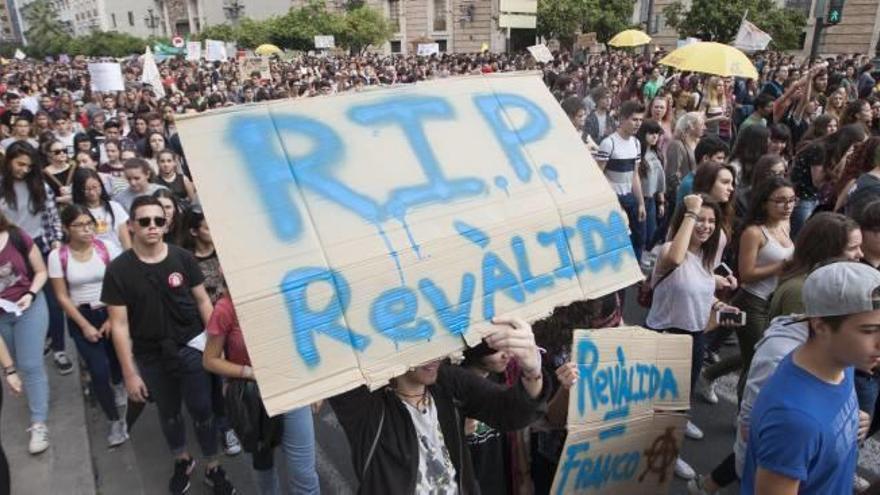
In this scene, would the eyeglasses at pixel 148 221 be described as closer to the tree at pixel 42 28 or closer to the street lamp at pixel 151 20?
the tree at pixel 42 28

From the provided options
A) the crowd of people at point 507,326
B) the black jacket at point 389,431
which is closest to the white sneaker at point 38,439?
the crowd of people at point 507,326

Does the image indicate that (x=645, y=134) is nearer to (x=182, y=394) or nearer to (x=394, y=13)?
(x=182, y=394)

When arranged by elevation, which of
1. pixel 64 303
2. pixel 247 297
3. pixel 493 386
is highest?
pixel 247 297

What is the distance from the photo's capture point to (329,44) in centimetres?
3372

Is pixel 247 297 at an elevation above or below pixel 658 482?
above

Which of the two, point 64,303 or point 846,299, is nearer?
point 846,299

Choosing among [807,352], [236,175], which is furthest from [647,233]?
[236,175]

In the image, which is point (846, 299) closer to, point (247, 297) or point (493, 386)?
point (493, 386)

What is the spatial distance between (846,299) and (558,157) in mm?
975

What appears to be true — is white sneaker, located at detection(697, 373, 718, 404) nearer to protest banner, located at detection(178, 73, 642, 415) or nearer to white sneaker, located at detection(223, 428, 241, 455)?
protest banner, located at detection(178, 73, 642, 415)

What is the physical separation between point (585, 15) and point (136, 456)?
1597 inches

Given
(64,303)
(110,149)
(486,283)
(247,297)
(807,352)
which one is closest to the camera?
(247,297)

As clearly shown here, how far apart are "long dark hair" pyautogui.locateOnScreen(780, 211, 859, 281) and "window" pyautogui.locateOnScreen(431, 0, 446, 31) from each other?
56292mm

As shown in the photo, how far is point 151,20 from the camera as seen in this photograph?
81875 millimetres
